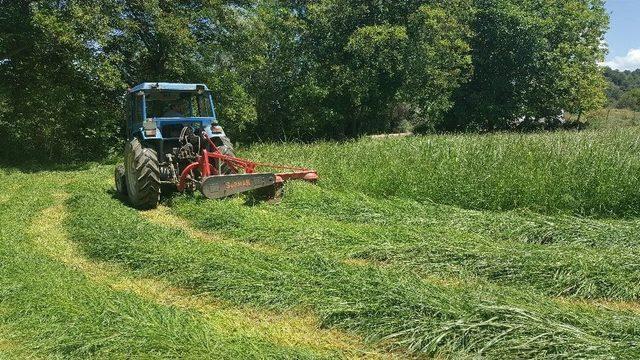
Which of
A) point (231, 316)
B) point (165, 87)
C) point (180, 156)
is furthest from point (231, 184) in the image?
point (231, 316)

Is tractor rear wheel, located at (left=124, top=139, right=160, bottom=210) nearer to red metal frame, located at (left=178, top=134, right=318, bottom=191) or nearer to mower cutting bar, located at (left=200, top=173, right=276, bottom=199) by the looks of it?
red metal frame, located at (left=178, top=134, right=318, bottom=191)

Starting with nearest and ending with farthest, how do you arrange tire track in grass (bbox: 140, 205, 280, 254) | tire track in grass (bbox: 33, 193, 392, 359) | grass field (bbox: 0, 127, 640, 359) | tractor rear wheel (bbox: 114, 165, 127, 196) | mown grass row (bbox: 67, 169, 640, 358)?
mown grass row (bbox: 67, 169, 640, 358), grass field (bbox: 0, 127, 640, 359), tire track in grass (bbox: 33, 193, 392, 359), tire track in grass (bbox: 140, 205, 280, 254), tractor rear wheel (bbox: 114, 165, 127, 196)

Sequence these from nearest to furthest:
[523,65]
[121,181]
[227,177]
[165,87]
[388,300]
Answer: [388,300]
[227,177]
[165,87]
[121,181]
[523,65]

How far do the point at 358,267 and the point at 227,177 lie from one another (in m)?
3.25

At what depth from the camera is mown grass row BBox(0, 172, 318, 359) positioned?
3.20 m

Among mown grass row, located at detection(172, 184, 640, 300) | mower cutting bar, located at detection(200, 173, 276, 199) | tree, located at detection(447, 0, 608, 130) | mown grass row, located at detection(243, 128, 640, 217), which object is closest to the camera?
mown grass row, located at detection(172, 184, 640, 300)

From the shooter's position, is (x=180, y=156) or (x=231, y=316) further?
(x=180, y=156)

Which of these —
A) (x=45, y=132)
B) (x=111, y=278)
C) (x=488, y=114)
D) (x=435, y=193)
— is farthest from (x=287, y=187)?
(x=488, y=114)

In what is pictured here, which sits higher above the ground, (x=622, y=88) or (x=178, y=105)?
(x=622, y=88)

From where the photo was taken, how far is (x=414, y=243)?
17.1ft

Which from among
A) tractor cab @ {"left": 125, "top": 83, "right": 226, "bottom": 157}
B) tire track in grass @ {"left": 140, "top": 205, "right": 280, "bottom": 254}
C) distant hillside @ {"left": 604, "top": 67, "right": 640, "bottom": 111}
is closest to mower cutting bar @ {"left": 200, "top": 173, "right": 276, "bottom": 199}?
tire track in grass @ {"left": 140, "top": 205, "right": 280, "bottom": 254}

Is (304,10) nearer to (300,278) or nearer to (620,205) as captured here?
(620,205)

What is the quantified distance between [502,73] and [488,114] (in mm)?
2247

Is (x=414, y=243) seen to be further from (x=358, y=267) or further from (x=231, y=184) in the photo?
(x=231, y=184)
